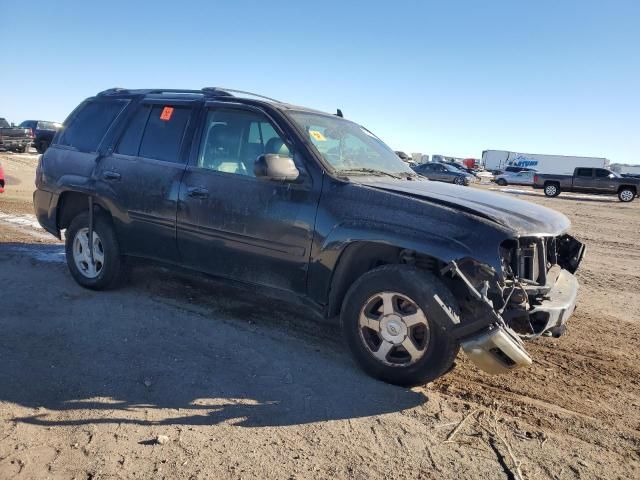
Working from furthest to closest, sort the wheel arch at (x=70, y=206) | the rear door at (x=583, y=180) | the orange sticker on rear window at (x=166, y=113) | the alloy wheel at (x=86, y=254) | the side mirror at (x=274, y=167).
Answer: the rear door at (x=583, y=180) → the wheel arch at (x=70, y=206) → the alloy wheel at (x=86, y=254) → the orange sticker on rear window at (x=166, y=113) → the side mirror at (x=274, y=167)

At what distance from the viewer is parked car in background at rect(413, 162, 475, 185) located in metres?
33.9

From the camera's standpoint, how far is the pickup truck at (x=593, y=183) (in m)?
26.8

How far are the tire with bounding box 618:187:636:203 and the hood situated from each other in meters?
26.9

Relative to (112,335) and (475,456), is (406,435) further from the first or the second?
(112,335)

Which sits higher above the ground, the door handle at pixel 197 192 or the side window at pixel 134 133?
the side window at pixel 134 133

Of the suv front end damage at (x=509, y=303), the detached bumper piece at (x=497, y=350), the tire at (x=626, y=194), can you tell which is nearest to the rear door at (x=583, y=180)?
the tire at (x=626, y=194)

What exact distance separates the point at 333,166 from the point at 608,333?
3169 millimetres

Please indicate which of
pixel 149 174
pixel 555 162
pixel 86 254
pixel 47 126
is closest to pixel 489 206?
pixel 149 174

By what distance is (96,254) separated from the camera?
5.22 metres

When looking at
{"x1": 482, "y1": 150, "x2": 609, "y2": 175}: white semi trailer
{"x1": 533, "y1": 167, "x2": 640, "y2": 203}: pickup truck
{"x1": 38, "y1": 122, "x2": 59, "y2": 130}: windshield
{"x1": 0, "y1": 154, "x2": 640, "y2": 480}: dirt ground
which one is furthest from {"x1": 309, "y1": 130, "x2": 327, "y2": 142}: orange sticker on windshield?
{"x1": 482, "y1": 150, "x2": 609, "y2": 175}: white semi trailer

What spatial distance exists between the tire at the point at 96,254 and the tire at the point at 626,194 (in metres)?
28.3

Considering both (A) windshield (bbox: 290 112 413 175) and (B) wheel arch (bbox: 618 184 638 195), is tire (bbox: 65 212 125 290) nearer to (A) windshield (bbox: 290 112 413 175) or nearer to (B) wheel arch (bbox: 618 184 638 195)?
(A) windshield (bbox: 290 112 413 175)

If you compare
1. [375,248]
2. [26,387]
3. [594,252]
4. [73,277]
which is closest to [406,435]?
[375,248]

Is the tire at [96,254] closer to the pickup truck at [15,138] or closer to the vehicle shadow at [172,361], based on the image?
the vehicle shadow at [172,361]
